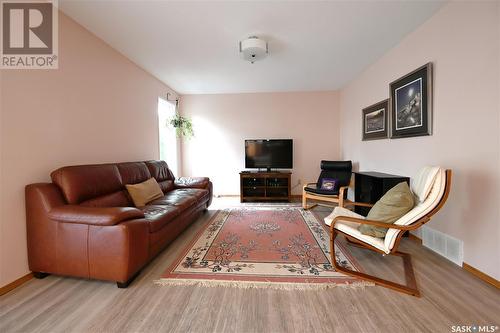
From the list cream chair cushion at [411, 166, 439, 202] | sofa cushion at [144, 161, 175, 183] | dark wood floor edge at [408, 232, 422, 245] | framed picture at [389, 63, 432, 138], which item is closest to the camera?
cream chair cushion at [411, 166, 439, 202]

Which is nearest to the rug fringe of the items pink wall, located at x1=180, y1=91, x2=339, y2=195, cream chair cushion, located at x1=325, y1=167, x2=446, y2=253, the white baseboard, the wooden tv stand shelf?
cream chair cushion, located at x1=325, y1=167, x2=446, y2=253

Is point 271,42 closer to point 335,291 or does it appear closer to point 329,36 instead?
point 329,36

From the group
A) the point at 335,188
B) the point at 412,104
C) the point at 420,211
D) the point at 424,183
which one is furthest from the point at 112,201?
the point at 412,104

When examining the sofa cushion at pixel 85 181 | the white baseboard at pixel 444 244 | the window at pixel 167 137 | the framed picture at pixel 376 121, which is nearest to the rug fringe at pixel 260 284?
the white baseboard at pixel 444 244

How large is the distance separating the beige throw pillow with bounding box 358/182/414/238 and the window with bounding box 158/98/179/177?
12.8 ft

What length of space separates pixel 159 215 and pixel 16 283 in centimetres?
117

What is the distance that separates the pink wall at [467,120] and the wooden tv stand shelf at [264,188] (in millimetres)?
2356

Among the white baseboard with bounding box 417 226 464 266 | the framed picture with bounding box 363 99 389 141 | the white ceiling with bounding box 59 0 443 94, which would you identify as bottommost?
the white baseboard with bounding box 417 226 464 266

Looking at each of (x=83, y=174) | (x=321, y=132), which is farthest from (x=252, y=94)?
(x=83, y=174)

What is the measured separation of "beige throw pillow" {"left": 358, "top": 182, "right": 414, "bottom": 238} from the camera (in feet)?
5.69

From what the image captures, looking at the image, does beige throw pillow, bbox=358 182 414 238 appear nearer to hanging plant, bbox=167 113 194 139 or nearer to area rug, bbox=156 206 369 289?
area rug, bbox=156 206 369 289

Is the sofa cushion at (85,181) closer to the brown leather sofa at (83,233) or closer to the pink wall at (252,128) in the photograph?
the brown leather sofa at (83,233)

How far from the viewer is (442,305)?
55.2 inches

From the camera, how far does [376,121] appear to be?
324 centimetres
